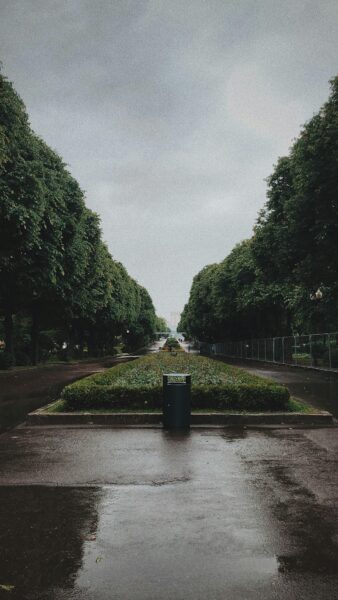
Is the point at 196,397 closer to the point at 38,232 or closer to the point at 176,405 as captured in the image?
the point at 176,405

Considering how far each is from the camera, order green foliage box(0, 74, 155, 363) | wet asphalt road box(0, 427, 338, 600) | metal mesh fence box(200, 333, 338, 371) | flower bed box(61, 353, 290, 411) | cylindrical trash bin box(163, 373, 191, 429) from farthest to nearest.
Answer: metal mesh fence box(200, 333, 338, 371)
green foliage box(0, 74, 155, 363)
flower bed box(61, 353, 290, 411)
cylindrical trash bin box(163, 373, 191, 429)
wet asphalt road box(0, 427, 338, 600)

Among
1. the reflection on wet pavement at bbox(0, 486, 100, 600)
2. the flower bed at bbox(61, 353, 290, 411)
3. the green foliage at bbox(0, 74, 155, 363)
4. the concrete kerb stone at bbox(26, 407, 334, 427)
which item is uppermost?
the green foliage at bbox(0, 74, 155, 363)

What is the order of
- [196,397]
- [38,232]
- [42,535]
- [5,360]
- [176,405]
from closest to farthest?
[42,535], [176,405], [196,397], [38,232], [5,360]

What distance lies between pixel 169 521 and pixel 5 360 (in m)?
27.4

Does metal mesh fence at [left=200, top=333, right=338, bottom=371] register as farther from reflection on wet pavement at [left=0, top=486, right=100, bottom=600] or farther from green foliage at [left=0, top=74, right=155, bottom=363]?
reflection on wet pavement at [left=0, top=486, right=100, bottom=600]

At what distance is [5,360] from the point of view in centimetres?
3052

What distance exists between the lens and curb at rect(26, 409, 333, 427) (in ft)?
35.4

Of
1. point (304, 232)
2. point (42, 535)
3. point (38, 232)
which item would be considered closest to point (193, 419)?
point (42, 535)

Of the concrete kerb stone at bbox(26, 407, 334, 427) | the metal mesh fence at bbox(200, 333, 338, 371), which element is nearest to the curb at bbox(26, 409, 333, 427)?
the concrete kerb stone at bbox(26, 407, 334, 427)

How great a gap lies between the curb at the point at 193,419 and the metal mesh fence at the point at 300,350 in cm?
1808

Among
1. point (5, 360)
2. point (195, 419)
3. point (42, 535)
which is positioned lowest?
point (42, 535)

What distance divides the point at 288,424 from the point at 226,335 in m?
66.8

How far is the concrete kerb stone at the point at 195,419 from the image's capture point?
10.8m

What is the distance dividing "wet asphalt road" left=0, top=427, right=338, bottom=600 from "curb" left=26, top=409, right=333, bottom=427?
2041 mm
